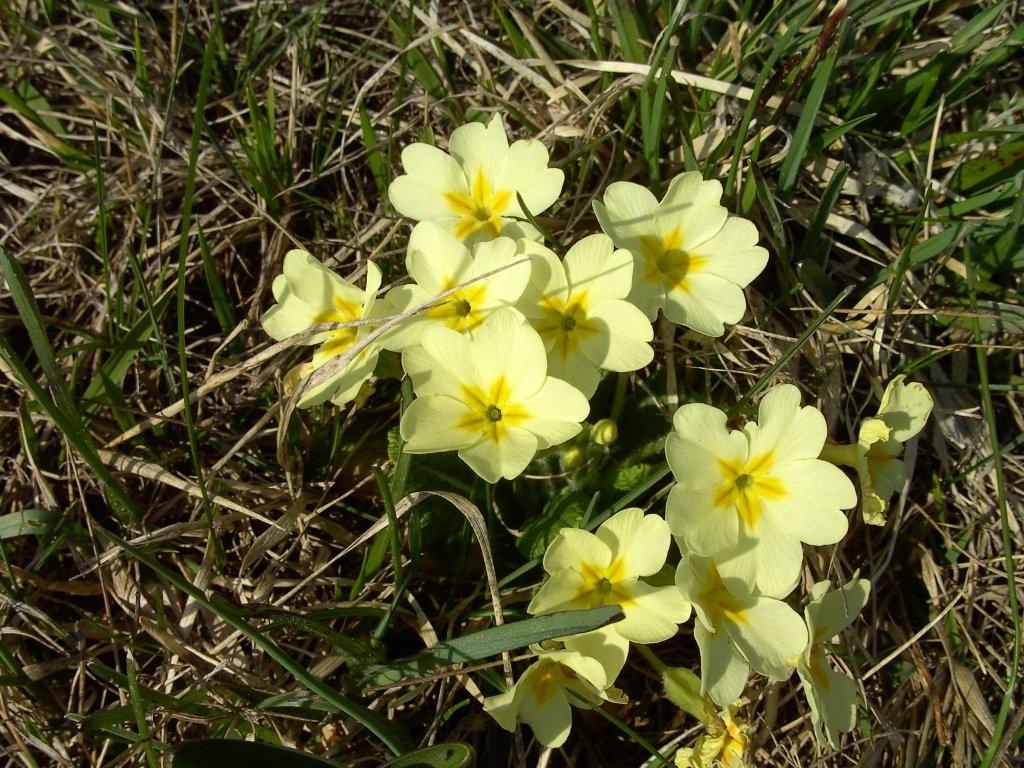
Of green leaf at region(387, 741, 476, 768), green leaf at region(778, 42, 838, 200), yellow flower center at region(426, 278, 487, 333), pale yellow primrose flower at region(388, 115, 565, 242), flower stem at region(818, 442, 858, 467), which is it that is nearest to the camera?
green leaf at region(387, 741, 476, 768)

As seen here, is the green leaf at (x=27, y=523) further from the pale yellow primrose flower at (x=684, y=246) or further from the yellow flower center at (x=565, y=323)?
the pale yellow primrose flower at (x=684, y=246)

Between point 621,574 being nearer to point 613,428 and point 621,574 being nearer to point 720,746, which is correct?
point 613,428

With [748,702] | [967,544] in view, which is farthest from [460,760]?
[967,544]

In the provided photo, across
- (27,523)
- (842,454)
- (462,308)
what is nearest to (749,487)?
(842,454)

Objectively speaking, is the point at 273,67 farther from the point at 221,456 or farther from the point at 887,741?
the point at 887,741

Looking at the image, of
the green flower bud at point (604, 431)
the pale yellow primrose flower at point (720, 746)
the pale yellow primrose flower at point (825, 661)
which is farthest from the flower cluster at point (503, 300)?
the pale yellow primrose flower at point (720, 746)

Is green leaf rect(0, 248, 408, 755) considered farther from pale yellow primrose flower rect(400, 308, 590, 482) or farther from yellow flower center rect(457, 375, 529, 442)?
yellow flower center rect(457, 375, 529, 442)

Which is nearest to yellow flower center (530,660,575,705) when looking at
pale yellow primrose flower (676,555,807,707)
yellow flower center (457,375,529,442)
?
pale yellow primrose flower (676,555,807,707)
